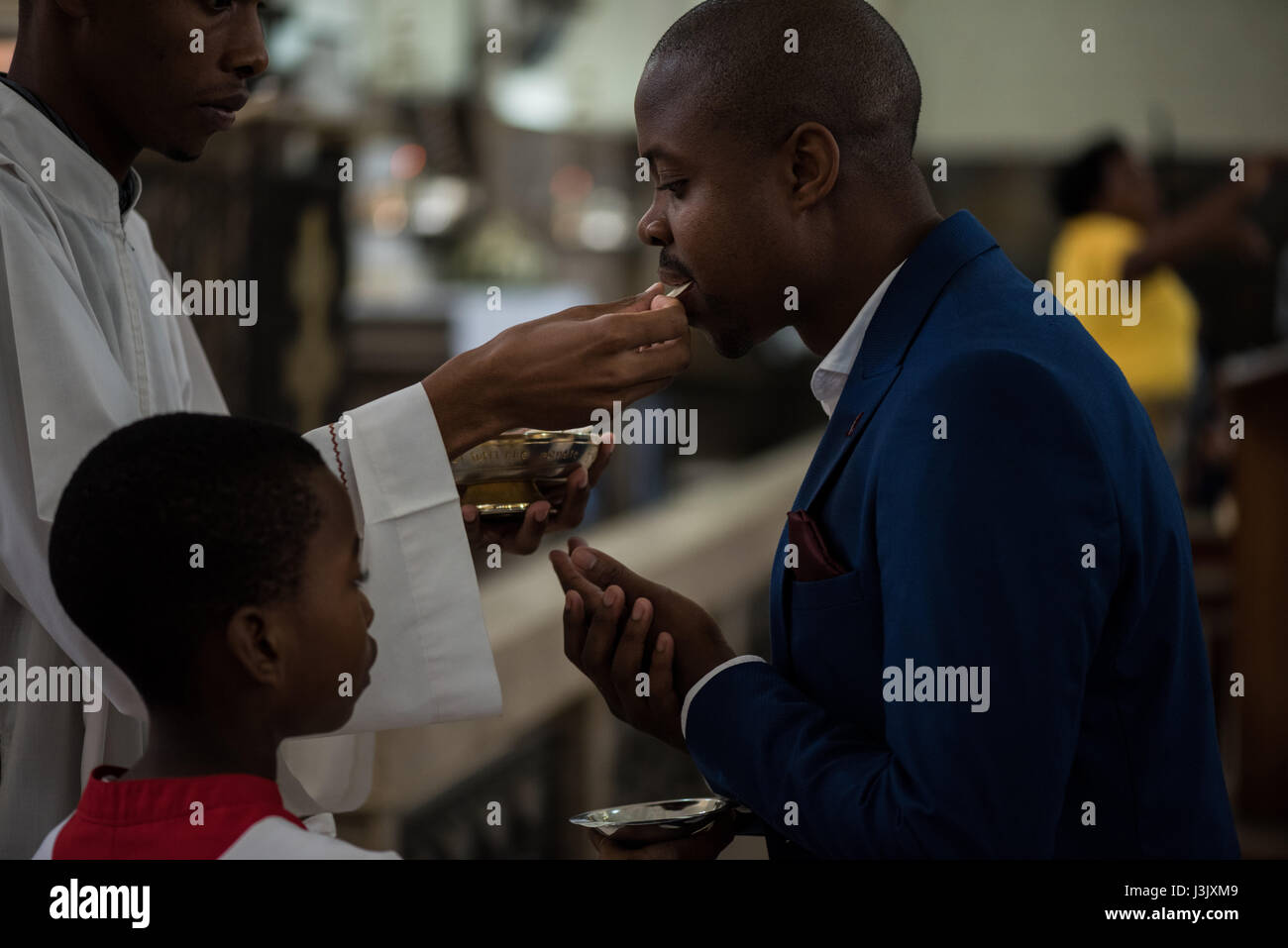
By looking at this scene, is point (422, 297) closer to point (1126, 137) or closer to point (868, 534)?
point (1126, 137)

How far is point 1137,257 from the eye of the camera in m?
4.84

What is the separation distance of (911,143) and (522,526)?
63 cm

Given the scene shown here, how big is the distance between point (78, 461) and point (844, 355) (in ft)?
2.49

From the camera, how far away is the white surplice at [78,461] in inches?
52.9

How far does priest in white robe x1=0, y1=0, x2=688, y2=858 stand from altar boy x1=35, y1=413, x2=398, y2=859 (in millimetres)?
204

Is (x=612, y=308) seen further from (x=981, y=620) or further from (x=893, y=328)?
(x=981, y=620)

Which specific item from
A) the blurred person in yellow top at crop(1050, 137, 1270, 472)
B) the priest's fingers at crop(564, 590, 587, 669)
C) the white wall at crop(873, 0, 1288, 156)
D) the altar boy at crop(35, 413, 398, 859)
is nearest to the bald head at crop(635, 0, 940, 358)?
the priest's fingers at crop(564, 590, 587, 669)

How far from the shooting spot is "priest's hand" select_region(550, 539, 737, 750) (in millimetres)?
1383

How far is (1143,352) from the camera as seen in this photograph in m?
5.04

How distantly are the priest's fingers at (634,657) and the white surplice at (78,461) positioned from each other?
0.46 feet

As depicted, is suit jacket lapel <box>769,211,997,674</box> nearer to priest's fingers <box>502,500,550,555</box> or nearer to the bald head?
the bald head

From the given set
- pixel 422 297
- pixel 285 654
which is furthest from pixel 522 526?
pixel 422 297

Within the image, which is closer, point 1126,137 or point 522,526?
point 522,526

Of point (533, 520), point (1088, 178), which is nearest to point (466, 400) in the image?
point (533, 520)
